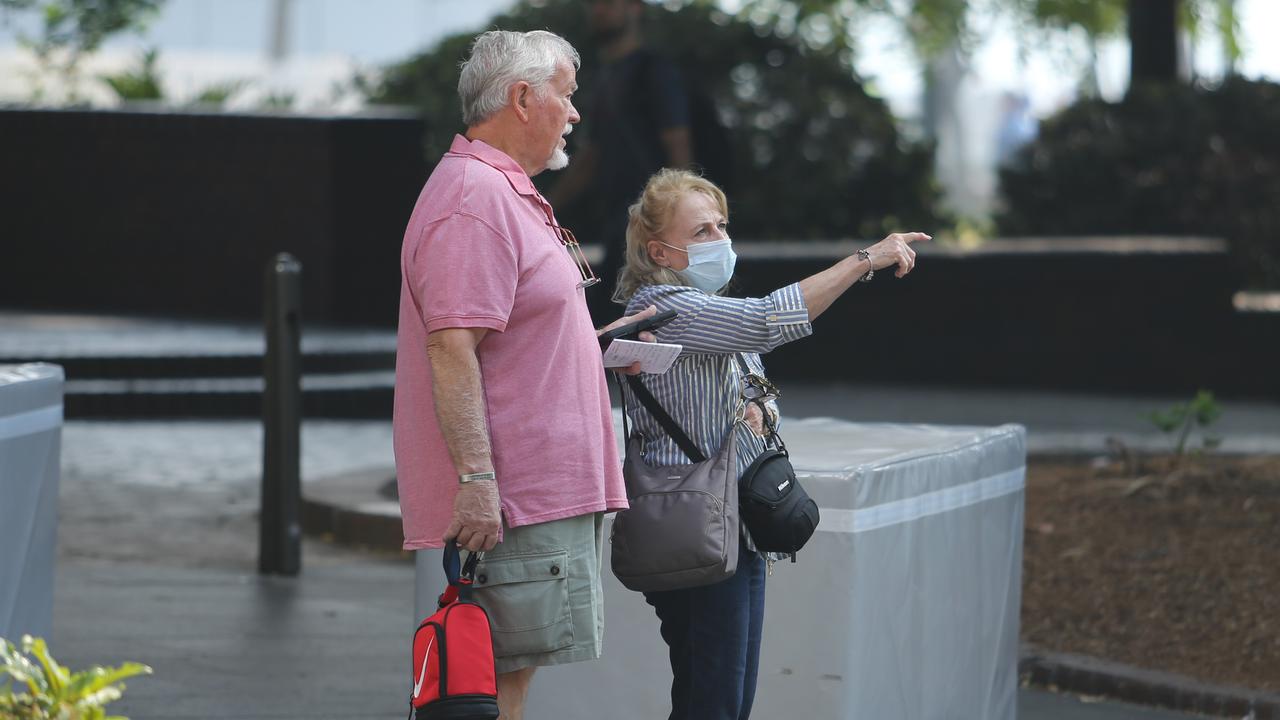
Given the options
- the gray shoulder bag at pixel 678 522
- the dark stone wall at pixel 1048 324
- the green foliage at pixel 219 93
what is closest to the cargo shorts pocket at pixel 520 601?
the gray shoulder bag at pixel 678 522

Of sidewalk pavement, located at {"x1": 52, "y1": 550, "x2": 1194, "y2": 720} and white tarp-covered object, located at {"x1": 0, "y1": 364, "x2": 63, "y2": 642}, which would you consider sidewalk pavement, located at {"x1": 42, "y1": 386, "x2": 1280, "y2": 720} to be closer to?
sidewalk pavement, located at {"x1": 52, "y1": 550, "x2": 1194, "y2": 720}

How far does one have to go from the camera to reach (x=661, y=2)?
58.0 feet

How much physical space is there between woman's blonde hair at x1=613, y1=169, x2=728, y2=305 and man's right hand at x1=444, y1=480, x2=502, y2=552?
30.3 inches

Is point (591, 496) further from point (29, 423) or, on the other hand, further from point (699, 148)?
point (699, 148)

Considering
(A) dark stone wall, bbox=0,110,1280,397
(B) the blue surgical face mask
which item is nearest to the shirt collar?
(B) the blue surgical face mask

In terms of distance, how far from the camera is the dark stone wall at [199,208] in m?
16.9

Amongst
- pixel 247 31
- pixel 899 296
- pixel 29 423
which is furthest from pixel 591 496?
pixel 247 31

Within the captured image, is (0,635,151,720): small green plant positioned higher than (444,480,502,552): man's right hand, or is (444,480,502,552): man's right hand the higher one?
(444,480,502,552): man's right hand

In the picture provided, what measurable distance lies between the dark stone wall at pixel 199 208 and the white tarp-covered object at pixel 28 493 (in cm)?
1125

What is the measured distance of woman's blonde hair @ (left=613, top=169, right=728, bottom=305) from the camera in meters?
4.23

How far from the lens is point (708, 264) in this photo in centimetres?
421

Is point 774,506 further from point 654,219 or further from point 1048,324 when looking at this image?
point 1048,324

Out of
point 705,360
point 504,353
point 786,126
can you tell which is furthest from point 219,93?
point 504,353

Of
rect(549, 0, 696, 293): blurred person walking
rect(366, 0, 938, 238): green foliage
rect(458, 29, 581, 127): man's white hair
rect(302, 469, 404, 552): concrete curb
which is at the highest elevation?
rect(366, 0, 938, 238): green foliage
